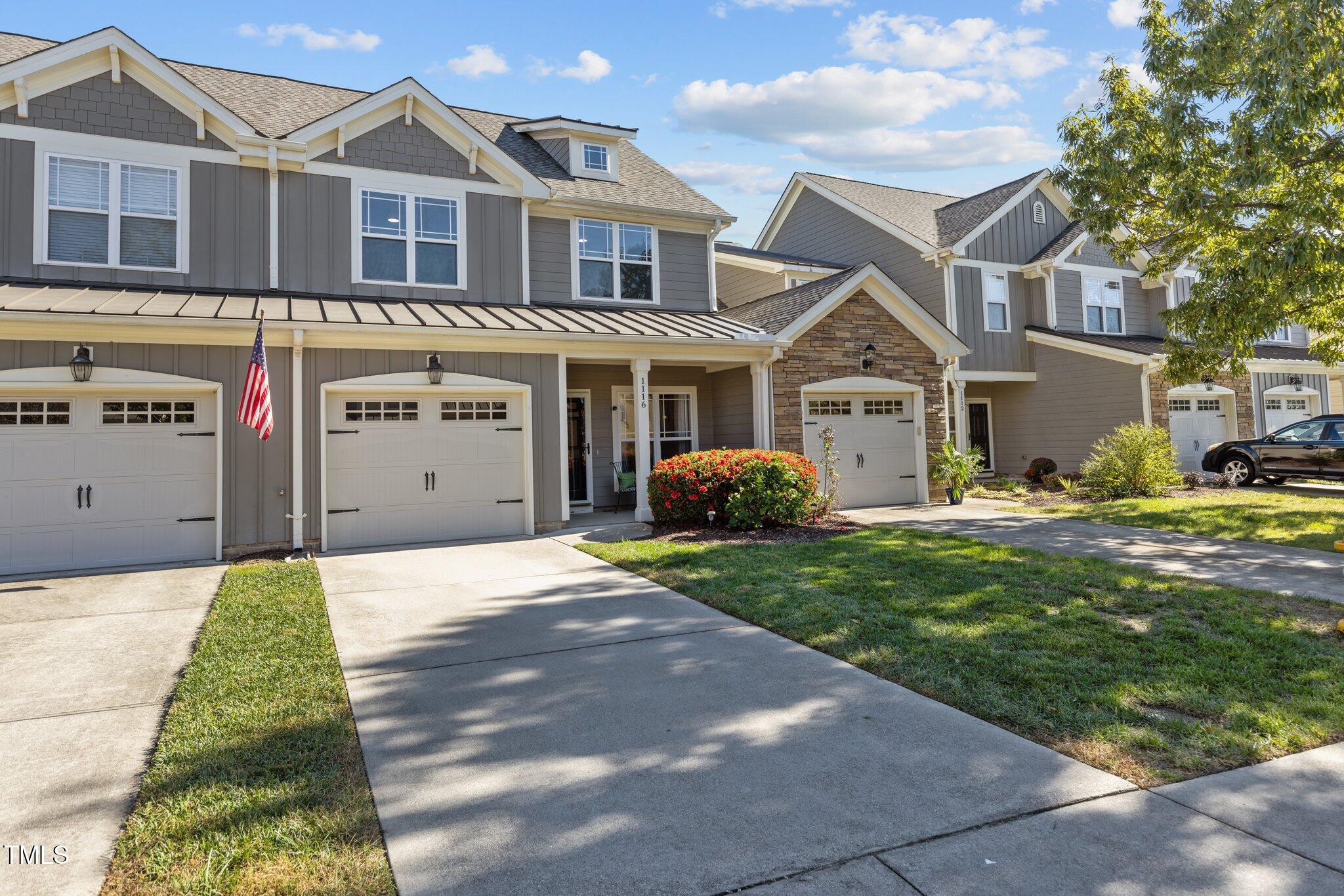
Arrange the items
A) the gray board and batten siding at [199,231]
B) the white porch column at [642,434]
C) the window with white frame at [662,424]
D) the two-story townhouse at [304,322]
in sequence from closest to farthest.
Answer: the two-story townhouse at [304,322] < the gray board and batten siding at [199,231] < the white porch column at [642,434] < the window with white frame at [662,424]

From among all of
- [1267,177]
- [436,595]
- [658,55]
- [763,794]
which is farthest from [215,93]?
[1267,177]

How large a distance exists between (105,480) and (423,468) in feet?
12.2

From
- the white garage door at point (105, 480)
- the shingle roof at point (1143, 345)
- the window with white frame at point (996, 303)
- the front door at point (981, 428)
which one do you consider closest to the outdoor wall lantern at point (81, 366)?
the white garage door at point (105, 480)

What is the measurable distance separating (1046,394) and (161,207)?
19.3m

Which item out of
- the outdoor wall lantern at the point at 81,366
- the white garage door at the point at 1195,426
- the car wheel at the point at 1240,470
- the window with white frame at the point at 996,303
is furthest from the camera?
the window with white frame at the point at 996,303

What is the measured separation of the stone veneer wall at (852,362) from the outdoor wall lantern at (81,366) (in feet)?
31.2

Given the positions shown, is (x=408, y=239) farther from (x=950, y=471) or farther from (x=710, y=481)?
(x=950, y=471)

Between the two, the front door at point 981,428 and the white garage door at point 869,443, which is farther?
the front door at point 981,428

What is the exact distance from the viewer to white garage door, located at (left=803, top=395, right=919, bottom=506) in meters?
13.5

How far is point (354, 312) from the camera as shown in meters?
10.5

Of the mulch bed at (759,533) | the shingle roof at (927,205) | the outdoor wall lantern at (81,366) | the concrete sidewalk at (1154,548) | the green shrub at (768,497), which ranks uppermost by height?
the shingle roof at (927,205)

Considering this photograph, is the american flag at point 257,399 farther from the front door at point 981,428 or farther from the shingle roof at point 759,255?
the front door at point 981,428

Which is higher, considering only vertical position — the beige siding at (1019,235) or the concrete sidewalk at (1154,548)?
the beige siding at (1019,235)

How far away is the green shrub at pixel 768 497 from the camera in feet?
35.3
